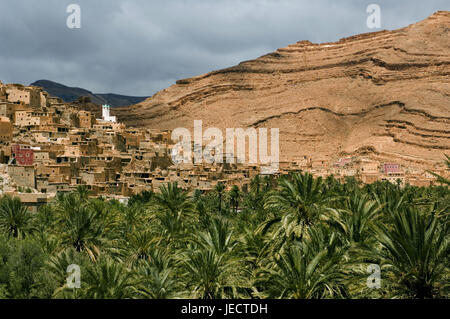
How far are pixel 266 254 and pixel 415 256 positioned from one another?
8.19 meters

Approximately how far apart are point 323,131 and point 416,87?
26865mm

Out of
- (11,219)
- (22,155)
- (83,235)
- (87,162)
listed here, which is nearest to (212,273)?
(83,235)

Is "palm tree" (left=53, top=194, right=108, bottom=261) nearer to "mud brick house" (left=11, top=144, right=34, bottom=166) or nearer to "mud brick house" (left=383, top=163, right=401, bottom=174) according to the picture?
"mud brick house" (left=11, top=144, right=34, bottom=166)

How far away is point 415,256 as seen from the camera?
1260 cm

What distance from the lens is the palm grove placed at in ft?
42.8

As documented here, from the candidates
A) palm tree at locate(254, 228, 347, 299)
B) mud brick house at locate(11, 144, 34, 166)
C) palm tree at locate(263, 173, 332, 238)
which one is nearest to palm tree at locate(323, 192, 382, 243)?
palm tree at locate(263, 173, 332, 238)

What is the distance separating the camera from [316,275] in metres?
14.1

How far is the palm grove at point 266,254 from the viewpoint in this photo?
42.8ft

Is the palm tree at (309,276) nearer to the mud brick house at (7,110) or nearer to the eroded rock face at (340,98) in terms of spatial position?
the mud brick house at (7,110)

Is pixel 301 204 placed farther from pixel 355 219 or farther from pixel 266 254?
pixel 266 254

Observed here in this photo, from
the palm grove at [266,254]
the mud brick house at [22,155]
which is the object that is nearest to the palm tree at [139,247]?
the palm grove at [266,254]

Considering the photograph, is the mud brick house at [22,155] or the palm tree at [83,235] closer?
the palm tree at [83,235]

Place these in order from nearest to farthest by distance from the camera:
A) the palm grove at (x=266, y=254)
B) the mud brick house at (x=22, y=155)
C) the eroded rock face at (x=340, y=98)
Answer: the palm grove at (x=266, y=254), the mud brick house at (x=22, y=155), the eroded rock face at (x=340, y=98)

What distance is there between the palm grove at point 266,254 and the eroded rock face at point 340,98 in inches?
3652
